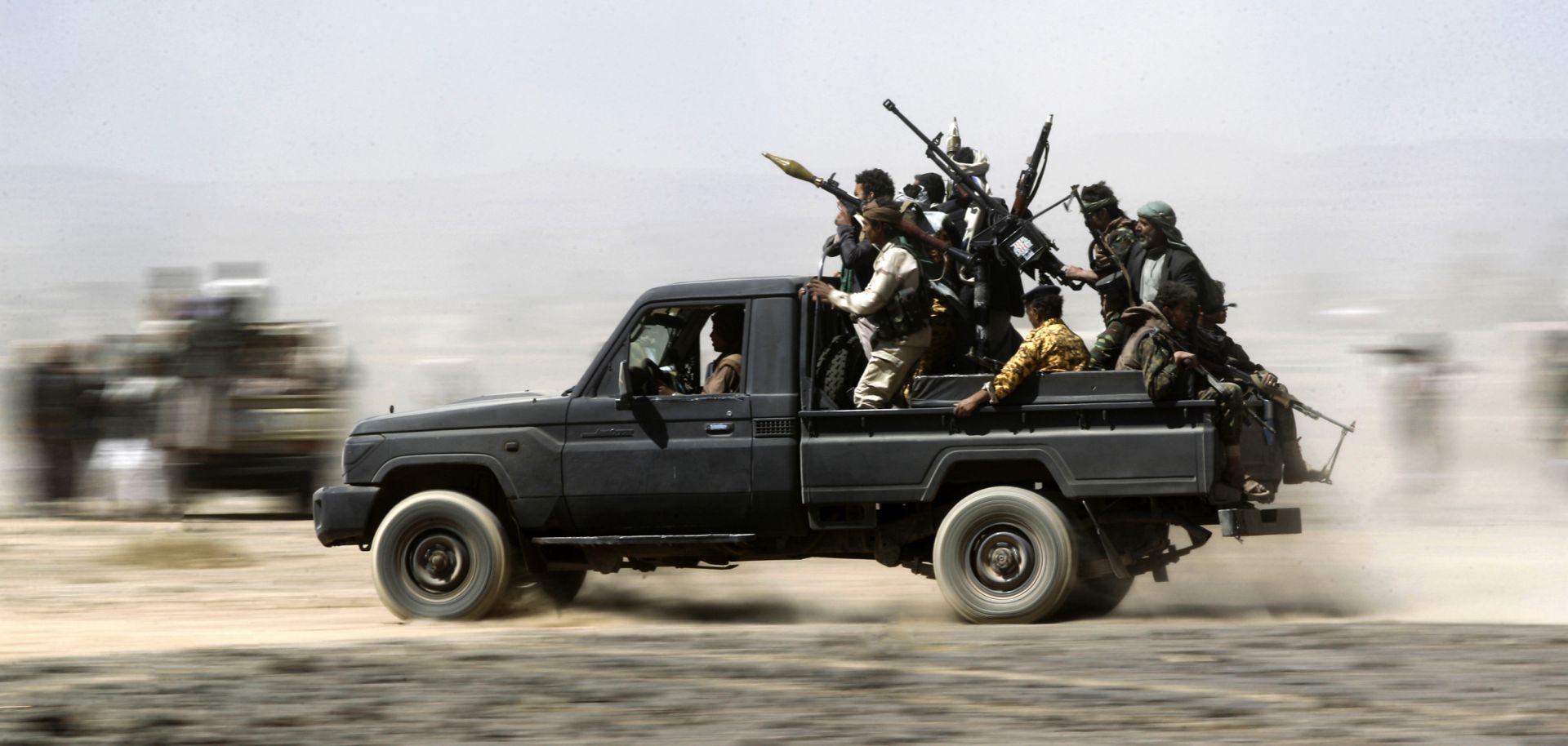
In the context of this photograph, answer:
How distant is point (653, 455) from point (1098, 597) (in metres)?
2.67

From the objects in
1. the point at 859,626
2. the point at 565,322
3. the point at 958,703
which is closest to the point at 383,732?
the point at 958,703

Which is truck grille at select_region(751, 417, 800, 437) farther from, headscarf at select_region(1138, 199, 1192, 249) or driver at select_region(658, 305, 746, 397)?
headscarf at select_region(1138, 199, 1192, 249)

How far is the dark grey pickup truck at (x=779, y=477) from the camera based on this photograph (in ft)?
30.2

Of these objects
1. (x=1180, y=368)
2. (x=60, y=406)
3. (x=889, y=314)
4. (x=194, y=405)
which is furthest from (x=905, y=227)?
(x=60, y=406)

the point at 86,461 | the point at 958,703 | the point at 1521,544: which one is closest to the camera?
the point at 958,703

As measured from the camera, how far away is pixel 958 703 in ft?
23.3

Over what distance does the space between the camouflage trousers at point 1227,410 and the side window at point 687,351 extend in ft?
7.97

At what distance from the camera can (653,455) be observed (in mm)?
9602

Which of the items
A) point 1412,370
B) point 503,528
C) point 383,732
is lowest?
point 383,732

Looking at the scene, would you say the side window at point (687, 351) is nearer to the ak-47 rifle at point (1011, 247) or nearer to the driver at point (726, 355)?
the driver at point (726, 355)

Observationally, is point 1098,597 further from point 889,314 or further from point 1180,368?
point 889,314

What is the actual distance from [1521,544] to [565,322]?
31499 mm

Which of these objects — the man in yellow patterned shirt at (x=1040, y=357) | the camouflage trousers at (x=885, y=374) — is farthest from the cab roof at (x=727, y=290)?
the man in yellow patterned shirt at (x=1040, y=357)

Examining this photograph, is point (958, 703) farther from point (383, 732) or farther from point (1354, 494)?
point (1354, 494)
